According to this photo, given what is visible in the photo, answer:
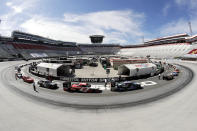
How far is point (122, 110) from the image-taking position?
12242 millimetres

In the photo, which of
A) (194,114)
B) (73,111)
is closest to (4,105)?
(73,111)

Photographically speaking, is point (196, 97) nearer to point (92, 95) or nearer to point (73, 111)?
point (92, 95)

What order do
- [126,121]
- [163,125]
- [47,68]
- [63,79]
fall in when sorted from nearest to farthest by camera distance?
[163,125] → [126,121] → [63,79] → [47,68]

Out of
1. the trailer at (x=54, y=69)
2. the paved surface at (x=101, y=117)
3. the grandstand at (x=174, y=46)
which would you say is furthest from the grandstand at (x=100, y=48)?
the paved surface at (x=101, y=117)

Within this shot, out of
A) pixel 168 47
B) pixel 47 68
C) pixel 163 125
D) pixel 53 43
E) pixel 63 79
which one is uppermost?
pixel 53 43

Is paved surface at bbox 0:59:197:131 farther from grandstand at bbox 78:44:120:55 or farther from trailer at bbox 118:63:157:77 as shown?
grandstand at bbox 78:44:120:55

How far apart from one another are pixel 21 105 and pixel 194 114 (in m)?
19.4

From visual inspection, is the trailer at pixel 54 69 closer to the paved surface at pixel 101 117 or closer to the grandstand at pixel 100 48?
the paved surface at pixel 101 117

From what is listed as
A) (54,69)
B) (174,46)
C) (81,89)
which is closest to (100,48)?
(174,46)

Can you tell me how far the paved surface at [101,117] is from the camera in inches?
368

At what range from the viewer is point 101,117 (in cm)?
1091

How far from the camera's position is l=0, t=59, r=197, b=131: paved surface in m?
9.35

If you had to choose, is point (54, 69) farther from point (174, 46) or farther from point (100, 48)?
point (100, 48)

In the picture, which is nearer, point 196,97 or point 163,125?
point 163,125
